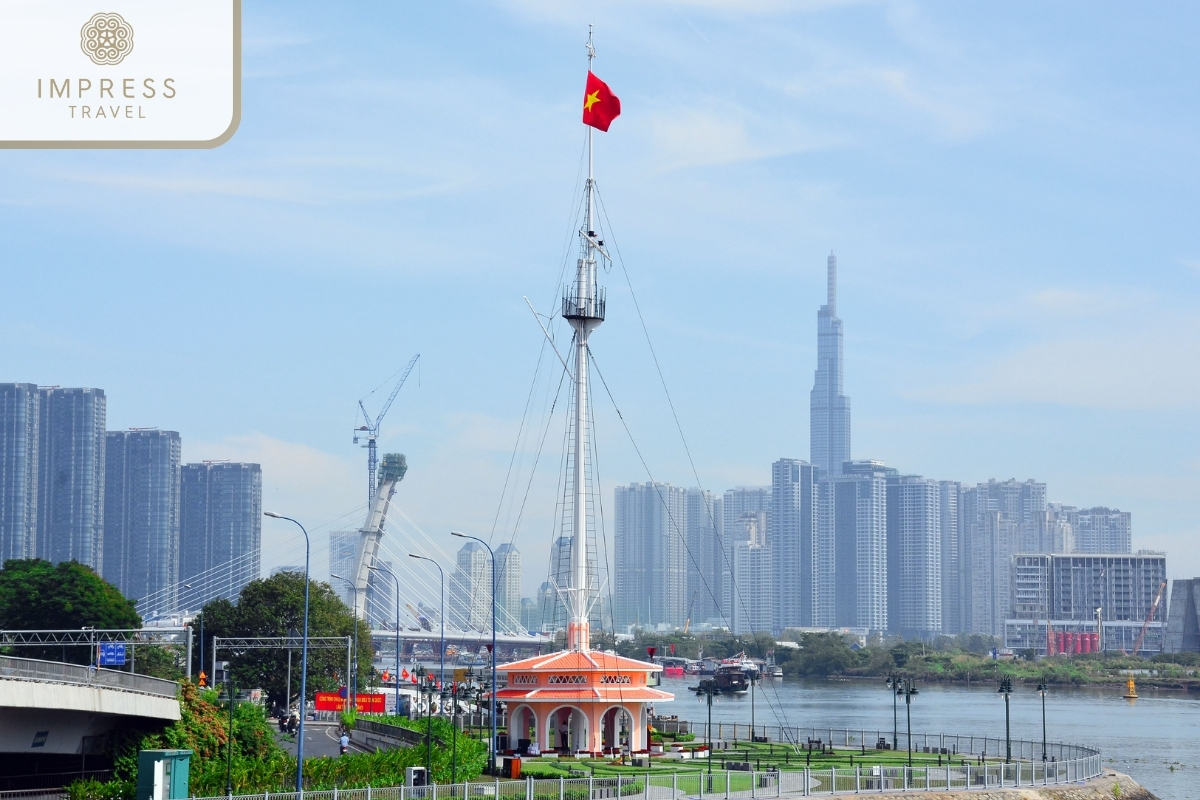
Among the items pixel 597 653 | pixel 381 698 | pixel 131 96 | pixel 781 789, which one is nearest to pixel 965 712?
pixel 381 698

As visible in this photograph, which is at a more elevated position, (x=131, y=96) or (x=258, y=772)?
(x=131, y=96)

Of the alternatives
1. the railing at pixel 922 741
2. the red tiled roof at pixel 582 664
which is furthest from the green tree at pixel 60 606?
the red tiled roof at pixel 582 664

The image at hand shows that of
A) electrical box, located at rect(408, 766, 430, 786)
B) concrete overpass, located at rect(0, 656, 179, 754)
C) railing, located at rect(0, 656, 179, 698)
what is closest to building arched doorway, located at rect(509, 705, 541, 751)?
electrical box, located at rect(408, 766, 430, 786)

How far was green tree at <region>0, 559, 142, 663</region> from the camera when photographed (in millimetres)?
89812

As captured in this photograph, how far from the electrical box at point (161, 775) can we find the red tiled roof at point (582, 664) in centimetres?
1888

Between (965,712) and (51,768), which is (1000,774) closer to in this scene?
(51,768)

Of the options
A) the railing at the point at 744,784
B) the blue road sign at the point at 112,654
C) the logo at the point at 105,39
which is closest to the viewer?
the logo at the point at 105,39

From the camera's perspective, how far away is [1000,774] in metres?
46.9

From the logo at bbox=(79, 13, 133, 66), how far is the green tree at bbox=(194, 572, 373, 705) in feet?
252

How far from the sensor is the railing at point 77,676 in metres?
35.4

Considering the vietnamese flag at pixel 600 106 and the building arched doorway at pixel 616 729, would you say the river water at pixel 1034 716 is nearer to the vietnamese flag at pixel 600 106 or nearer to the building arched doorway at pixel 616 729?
the building arched doorway at pixel 616 729

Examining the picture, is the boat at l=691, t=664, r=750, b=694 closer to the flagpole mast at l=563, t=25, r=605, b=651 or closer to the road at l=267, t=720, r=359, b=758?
the road at l=267, t=720, r=359, b=758

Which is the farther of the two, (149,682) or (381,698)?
(381,698)

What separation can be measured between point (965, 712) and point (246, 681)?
70.2 m
